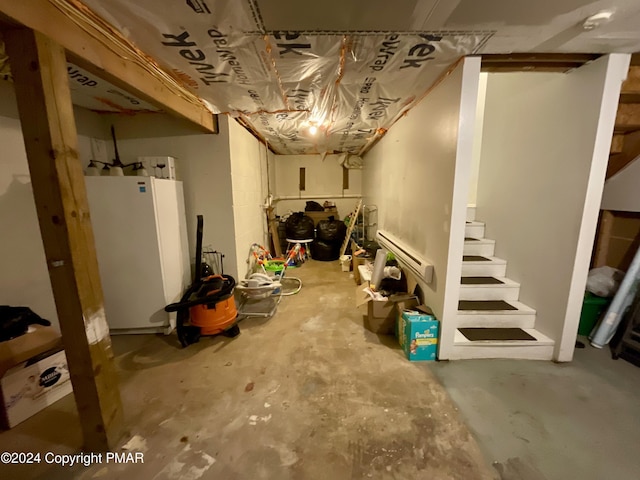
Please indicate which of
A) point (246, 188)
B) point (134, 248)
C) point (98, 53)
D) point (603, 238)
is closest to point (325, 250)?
point (246, 188)

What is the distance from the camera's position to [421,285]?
2430mm

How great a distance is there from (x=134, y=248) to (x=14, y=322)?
2.90ft

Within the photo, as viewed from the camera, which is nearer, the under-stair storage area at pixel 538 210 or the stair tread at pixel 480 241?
the under-stair storage area at pixel 538 210

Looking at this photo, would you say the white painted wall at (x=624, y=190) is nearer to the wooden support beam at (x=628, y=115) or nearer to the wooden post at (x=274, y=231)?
the wooden support beam at (x=628, y=115)

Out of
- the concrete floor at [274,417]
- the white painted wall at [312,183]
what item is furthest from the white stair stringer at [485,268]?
the white painted wall at [312,183]

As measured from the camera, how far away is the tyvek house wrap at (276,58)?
127 cm

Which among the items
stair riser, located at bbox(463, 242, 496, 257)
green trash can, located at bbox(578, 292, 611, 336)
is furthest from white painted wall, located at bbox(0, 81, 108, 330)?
green trash can, located at bbox(578, 292, 611, 336)

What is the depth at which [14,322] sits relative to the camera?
5.04ft

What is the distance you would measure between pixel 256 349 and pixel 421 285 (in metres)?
1.63

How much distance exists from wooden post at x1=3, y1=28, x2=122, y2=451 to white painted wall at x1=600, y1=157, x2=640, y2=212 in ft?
13.5

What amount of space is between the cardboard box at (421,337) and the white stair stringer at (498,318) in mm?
350

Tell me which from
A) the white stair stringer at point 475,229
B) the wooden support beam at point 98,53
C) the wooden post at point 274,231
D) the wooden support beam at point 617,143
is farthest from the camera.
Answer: the wooden post at point 274,231

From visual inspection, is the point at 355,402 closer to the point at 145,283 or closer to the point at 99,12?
the point at 145,283

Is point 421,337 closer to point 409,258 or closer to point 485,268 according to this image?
point 409,258
